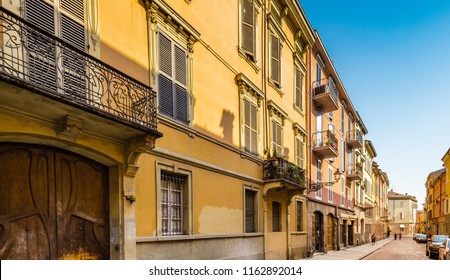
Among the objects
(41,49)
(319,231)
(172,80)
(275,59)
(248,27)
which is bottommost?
(319,231)

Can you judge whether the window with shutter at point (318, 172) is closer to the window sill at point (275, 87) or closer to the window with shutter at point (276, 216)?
the window with shutter at point (276, 216)

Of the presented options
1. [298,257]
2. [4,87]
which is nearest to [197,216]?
[4,87]

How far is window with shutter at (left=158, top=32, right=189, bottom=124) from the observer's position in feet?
27.0

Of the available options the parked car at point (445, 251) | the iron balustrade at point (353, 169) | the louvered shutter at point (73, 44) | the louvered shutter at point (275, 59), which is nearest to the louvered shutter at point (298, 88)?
the louvered shutter at point (275, 59)

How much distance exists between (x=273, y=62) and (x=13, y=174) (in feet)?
38.7

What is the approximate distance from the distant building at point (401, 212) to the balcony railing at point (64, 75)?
88.8 meters

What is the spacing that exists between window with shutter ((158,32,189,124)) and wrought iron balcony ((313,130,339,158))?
13.0 metres

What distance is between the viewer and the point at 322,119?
22.6 metres

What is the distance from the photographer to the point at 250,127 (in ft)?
41.6

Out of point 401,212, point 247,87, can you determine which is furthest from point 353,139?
point 401,212

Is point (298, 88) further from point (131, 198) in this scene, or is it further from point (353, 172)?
point (353, 172)

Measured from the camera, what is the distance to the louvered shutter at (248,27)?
12.6 meters

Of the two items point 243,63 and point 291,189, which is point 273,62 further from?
point 291,189

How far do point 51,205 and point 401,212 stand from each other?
3647 inches
